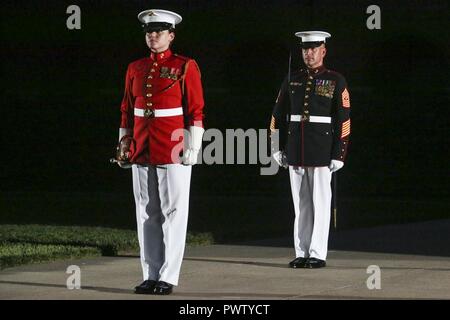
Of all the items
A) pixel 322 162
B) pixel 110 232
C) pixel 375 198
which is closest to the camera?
pixel 322 162

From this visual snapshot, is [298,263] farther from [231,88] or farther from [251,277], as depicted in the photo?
[231,88]

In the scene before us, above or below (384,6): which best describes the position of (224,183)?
below

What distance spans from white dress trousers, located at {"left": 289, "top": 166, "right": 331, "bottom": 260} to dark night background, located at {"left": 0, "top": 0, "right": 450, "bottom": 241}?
902 centimetres

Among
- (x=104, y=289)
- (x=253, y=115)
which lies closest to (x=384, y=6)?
(x=253, y=115)

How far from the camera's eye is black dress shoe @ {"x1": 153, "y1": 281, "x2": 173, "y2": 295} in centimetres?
1074

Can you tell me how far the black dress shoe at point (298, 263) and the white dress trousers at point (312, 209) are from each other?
56 mm

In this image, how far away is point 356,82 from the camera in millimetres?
25938

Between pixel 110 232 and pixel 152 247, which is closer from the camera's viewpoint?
pixel 152 247

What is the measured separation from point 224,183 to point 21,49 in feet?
17.5

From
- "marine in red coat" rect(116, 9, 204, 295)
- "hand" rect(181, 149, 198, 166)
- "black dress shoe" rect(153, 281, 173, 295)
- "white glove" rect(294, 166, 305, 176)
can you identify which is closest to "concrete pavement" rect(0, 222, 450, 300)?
"black dress shoe" rect(153, 281, 173, 295)

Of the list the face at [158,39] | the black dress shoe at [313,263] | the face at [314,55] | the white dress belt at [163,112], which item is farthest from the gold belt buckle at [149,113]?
the black dress shoe at [313,263]

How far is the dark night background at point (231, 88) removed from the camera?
24281mm

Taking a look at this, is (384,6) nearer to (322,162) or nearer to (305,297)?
(322,162)
